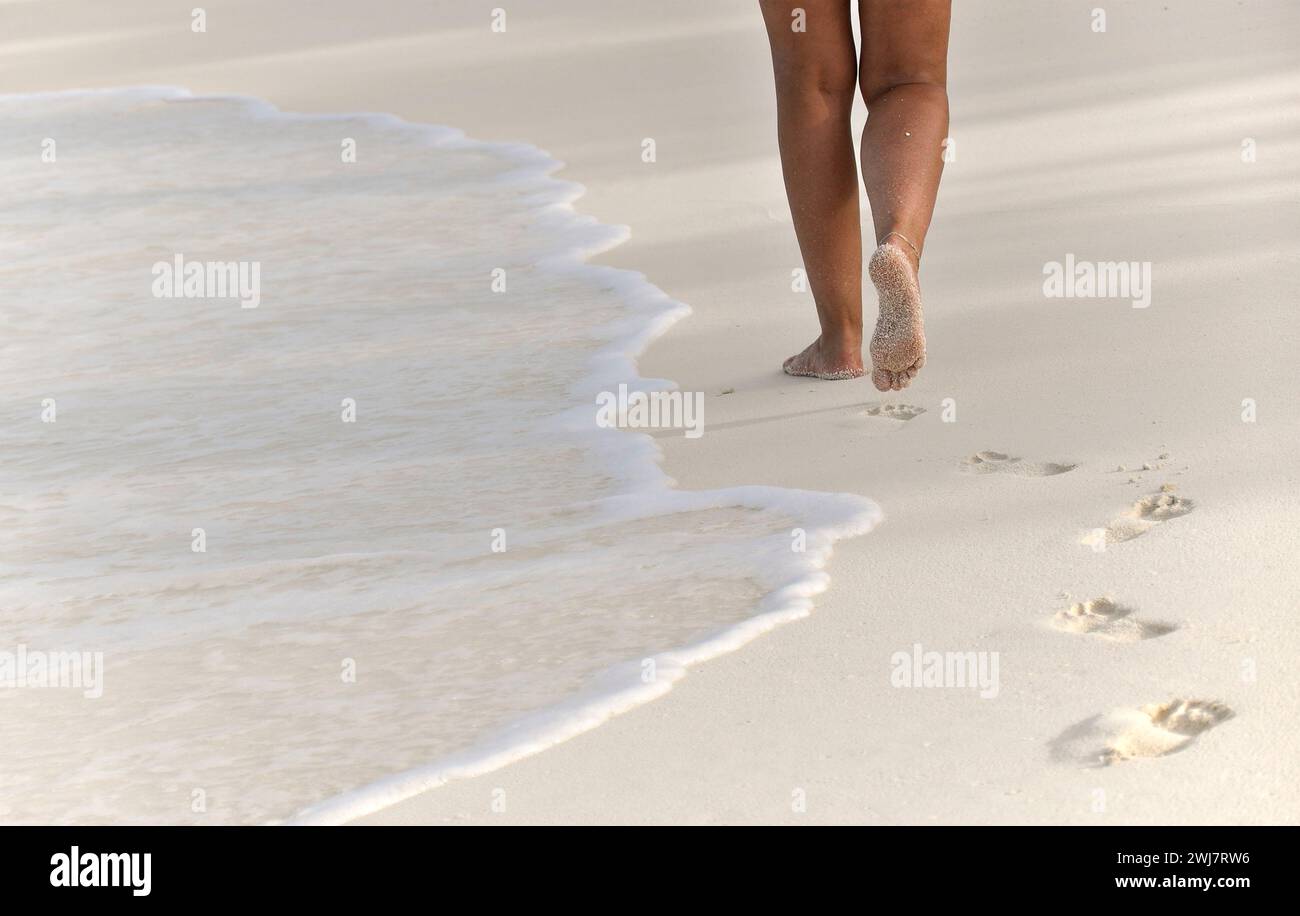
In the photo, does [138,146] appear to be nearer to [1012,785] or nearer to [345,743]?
[345,743]

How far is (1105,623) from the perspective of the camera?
1.77m

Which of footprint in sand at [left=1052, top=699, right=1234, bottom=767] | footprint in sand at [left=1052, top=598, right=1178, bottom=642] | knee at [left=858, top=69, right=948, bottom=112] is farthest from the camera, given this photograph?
knee at [left=858, top=69, right=948, bottom=112]

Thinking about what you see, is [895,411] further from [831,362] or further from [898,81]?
[898,81]

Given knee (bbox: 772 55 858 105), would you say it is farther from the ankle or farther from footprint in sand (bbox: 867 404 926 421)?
footprint in sand (bbox: 867 404 926 421)

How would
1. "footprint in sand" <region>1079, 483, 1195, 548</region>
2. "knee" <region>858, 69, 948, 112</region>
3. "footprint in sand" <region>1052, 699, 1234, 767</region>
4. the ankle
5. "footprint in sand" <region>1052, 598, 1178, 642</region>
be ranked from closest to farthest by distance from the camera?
"footprint in sand" <region>1052, 699, 1234, 767</region> → "footprint in sand" <region>1052, 598, 1178, 642</region> → "footprint in sand" <region>1079, 483, 1195, 548</region> → "knee" <region>858, 69, 948, 112</region> → the ankle

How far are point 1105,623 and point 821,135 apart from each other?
976mm

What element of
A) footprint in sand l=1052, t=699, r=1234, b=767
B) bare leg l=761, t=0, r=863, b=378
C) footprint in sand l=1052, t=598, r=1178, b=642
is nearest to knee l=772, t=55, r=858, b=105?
bare leg l=761, t=0, r=863, b=378

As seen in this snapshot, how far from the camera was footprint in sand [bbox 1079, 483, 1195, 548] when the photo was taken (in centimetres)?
196

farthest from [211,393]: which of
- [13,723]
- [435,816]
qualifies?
[435,816]

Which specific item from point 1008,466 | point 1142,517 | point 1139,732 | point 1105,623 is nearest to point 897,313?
point 1008,466

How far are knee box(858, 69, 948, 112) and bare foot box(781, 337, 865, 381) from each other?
39 centimetres

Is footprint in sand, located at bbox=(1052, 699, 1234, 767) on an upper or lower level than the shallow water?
lower

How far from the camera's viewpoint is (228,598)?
6.95 feet

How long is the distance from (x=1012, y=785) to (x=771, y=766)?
0.23 m
